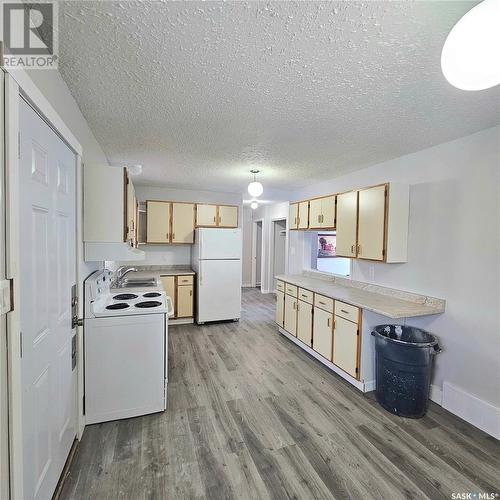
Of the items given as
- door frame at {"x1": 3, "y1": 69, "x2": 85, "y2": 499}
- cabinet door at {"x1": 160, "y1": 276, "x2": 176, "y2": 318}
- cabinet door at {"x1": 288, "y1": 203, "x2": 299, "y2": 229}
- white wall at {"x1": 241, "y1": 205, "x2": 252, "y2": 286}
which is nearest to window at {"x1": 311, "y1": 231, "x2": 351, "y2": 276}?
cabinet door at {"x1": 288, "y1": 203, "x2": 299, "y2": 229}

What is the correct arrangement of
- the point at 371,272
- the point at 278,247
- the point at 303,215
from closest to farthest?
the point at 371,272, the point at 303,215, the point at 278,247

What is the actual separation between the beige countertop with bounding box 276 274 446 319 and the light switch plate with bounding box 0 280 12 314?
97.2 inches

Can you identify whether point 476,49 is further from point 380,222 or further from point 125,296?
point 125,296

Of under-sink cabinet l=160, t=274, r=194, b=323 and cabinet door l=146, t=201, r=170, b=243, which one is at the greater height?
cabinet door l=146, t=201, r=170, b=243

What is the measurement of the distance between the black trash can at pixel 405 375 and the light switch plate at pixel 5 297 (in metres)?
2.58

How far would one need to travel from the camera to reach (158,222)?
15.5 ft

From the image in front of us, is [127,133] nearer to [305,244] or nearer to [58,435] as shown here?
[58,435]

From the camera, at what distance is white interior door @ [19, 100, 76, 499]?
1.15 meters

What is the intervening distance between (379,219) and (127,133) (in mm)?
2615

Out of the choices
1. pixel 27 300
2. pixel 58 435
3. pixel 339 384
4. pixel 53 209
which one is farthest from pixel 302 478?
pixel 53 209

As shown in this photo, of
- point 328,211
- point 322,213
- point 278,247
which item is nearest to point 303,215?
point 322,213

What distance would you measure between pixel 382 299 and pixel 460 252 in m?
0.84

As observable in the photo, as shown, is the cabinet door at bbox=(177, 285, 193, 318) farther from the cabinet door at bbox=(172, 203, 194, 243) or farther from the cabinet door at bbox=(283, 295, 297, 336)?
the cabinet door at bbox=(283, 295, 297, 336)

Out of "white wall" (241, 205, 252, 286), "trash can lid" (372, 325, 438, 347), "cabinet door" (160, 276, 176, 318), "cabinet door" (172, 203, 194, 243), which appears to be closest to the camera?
"trash can lid" (372, 325, 438, 347)
